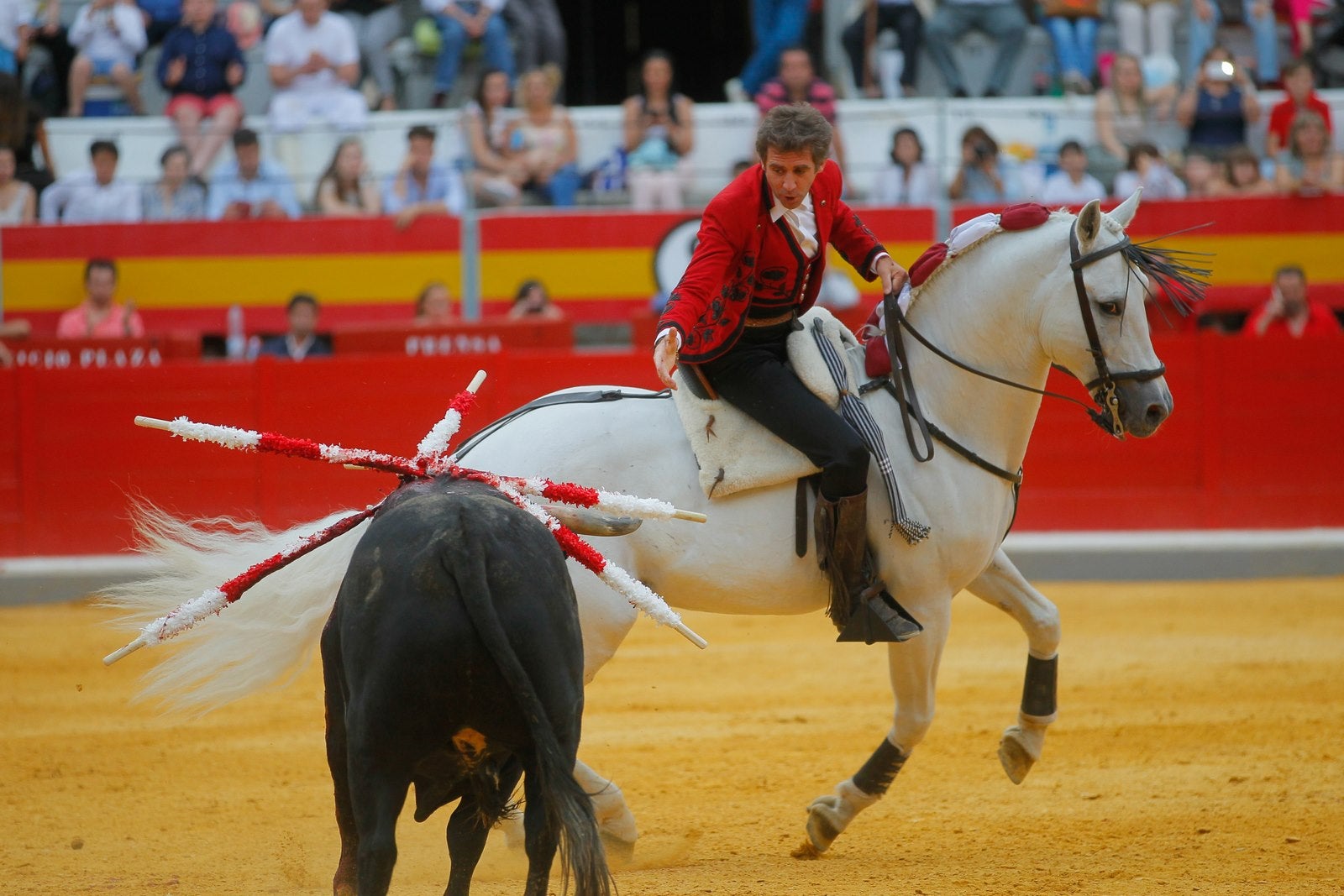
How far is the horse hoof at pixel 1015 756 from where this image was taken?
4.86 metres

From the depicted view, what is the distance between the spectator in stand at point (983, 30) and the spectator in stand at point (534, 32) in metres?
3.11

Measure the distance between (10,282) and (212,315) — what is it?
1.46 meters

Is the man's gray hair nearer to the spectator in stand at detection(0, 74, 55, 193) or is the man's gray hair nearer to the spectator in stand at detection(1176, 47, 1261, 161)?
the spectator in stand at detection(1176, 47, 1261, 161)

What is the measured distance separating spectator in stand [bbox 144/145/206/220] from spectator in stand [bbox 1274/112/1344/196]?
8098 millimetres

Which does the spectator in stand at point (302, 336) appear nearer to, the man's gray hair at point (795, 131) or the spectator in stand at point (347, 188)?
the spectator in stand at point (347, 188)

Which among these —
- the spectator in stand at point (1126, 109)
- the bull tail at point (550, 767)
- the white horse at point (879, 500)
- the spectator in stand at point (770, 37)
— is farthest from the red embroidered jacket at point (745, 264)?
the spectator in stand at point (770, 37)

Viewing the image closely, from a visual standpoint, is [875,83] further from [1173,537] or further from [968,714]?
[968,714]

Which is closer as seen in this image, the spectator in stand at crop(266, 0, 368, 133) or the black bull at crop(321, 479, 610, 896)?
the black bull at crop(321, 479, 610, 896)

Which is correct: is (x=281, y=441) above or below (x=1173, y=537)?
above

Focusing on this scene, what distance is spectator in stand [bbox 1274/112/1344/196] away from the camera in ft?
36.6

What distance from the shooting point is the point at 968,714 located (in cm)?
646

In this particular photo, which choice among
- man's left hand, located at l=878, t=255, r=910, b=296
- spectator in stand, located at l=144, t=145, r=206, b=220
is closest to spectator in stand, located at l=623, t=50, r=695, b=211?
spectator in stand, located at l=144, t=145, r=206, b=220

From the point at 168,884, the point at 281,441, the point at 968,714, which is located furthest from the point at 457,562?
the point at 968,714

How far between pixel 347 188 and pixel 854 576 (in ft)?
26.0
